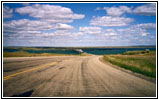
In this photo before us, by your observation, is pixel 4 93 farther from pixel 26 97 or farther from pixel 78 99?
pixel 78 99

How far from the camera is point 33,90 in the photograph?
5.68 metres

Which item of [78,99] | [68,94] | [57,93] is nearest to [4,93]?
[57,93]

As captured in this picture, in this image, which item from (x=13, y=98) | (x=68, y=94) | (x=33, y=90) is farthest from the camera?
(x=33, y=90)

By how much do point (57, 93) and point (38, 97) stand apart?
760 millimetres

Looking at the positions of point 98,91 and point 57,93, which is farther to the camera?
A: point 98,91

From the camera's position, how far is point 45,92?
543cm

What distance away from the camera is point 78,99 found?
4.96 metres

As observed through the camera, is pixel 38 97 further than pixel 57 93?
No

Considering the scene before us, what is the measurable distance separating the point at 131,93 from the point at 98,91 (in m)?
1.37

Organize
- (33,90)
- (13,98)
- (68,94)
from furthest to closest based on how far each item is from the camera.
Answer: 1. (33,90)
2. (68,94)
3. (13,98)

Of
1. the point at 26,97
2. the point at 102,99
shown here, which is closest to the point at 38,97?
the point at 26,97

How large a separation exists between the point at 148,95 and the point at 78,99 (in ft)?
9.38

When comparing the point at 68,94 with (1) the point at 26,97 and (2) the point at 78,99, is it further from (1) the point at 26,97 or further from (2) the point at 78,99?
(1) the point at 26,97

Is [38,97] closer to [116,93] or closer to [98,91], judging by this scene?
[98,91]
